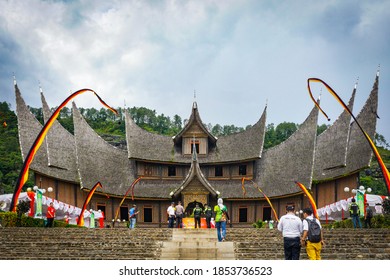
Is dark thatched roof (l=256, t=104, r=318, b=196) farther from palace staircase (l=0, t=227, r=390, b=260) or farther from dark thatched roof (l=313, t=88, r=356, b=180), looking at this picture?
palace staircase (l=0, t=227, r=390, b=260)

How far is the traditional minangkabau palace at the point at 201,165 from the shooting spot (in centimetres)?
2728

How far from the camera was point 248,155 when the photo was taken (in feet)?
99.9

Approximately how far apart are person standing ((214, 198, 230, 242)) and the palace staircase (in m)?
0.36

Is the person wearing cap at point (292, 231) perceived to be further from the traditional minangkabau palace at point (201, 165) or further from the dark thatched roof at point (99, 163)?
the dark thatched roof at point (99, 163)

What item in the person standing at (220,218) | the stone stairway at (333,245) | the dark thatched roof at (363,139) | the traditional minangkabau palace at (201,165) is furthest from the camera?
the traditional minangkabau palace at (201,165)

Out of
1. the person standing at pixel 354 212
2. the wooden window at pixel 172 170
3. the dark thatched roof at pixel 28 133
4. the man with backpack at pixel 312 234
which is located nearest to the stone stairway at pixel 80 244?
the man with backpack at pixel 312 234

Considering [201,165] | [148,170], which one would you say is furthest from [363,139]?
[148,170]

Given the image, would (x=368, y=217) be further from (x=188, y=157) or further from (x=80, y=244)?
(x=188, y=157)

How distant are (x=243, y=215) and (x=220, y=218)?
16.6m

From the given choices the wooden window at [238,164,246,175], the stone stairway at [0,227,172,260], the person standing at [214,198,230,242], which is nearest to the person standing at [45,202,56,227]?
the stone stairway at [0,227,172,260]

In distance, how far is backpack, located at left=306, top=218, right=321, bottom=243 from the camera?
9195mm

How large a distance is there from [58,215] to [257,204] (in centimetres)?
1151

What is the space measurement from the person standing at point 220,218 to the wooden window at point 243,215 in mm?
15775

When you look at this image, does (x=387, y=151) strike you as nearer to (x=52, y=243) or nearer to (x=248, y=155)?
(x=248, y=155)
